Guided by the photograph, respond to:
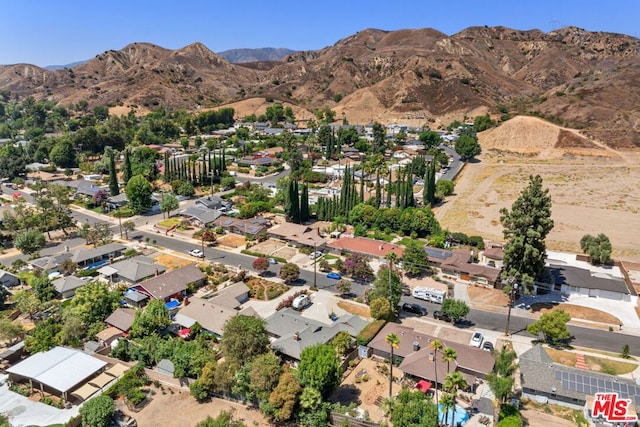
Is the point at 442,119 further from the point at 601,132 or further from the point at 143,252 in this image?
the point at 143,252

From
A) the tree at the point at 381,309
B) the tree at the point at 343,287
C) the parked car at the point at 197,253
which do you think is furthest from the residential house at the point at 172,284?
the tree at the point at 381,309

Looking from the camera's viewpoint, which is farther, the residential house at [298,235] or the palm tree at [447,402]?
the residential house at [298,235]

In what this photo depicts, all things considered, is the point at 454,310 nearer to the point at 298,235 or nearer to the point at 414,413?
the point at 414,413

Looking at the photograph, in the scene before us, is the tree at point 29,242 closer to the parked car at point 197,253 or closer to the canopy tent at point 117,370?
the parked car at point 197,253

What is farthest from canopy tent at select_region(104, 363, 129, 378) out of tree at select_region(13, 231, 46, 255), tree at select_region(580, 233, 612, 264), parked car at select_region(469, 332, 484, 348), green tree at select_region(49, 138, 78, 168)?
green tree at select_region(49, 138, 78, 168)

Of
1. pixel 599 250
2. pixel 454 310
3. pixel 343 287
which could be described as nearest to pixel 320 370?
pixel 454 310
